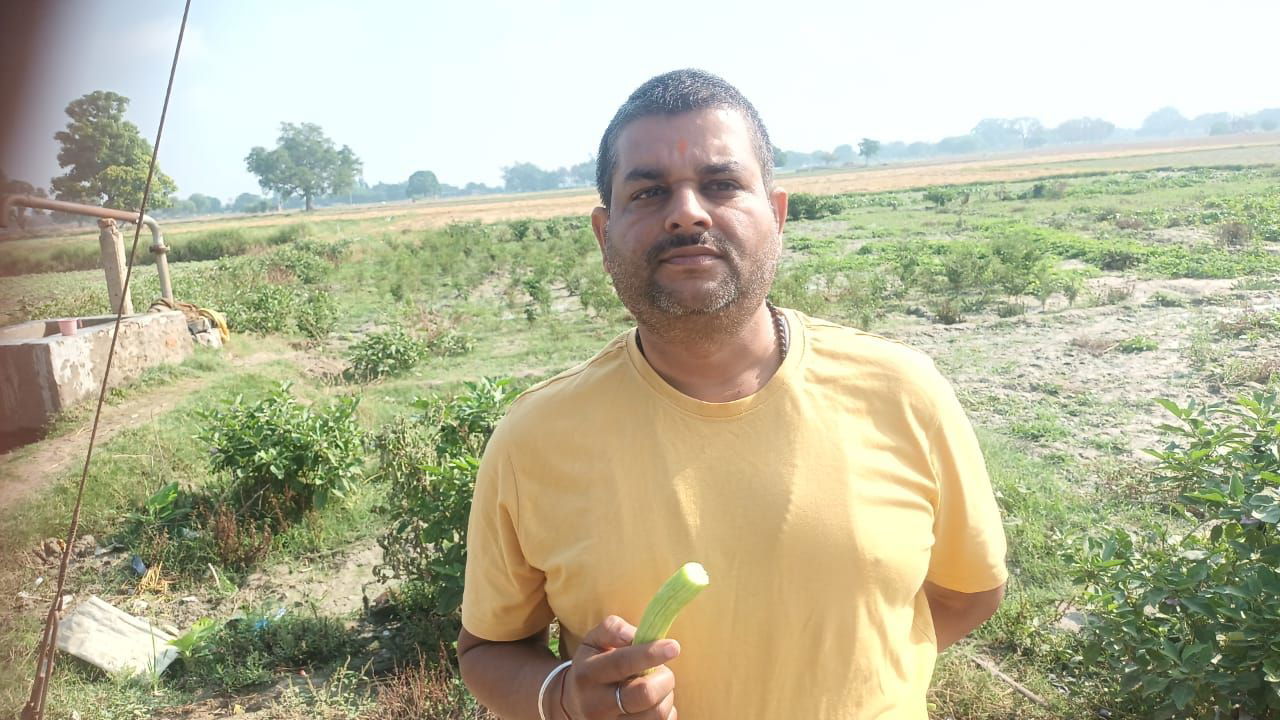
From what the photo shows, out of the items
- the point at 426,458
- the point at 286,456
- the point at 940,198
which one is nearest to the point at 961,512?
the point at 426,458

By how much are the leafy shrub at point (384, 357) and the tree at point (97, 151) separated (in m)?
9.44

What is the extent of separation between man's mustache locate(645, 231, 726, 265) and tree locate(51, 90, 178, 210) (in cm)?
85

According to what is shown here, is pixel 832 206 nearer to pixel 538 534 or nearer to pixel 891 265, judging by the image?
pixel 891 265

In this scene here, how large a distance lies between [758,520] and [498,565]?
51 cm

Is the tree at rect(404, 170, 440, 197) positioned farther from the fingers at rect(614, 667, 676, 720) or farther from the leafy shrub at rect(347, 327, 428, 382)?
the fingers at rect(614, 667, 676, 720)

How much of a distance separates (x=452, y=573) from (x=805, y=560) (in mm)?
2782

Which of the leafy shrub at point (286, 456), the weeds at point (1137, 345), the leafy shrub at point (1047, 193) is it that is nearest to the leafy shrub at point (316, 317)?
the leafy shrub at point (286, 456)

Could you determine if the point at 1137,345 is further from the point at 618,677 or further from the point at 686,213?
the point at 618,677

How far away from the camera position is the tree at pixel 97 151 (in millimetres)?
842

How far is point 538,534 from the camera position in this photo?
4.79 feet

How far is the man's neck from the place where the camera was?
156 cm

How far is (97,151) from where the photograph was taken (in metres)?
0.88

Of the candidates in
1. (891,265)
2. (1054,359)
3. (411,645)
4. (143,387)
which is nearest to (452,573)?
(411,645)

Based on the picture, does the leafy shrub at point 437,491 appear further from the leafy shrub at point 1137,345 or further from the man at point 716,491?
the leafy shrub at point 1137,345
